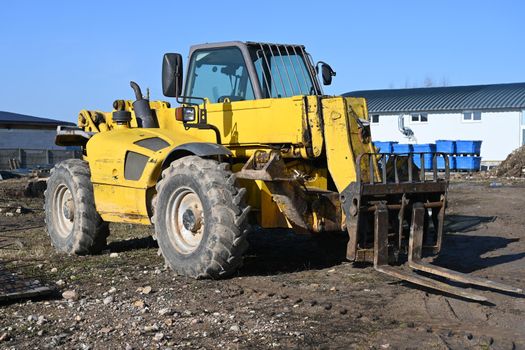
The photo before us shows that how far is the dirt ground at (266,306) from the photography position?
549 centimetres

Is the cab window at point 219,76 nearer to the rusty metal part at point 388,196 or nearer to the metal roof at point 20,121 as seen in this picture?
the rusty metal part at point 388,196

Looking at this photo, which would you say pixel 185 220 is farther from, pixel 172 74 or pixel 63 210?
pixel 63 210

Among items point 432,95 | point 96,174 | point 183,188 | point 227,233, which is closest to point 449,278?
point 227,233

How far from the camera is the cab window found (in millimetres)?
8820

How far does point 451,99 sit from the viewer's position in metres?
46.1

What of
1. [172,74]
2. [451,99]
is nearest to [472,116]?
[451,99]

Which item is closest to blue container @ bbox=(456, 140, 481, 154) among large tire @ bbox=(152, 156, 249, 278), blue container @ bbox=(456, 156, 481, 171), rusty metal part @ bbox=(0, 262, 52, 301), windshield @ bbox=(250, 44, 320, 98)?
blue container @ bbox=(456, 156, 481, 171)

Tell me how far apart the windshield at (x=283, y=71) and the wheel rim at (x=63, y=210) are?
3.48 metres

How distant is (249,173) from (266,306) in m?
1.78

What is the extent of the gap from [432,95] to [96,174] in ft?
137

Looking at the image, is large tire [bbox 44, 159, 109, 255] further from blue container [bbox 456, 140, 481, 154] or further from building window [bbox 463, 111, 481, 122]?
building window [bbox 463, 111, 481, 122]

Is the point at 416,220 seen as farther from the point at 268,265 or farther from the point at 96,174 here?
the point at 96,174

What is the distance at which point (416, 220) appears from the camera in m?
7.82

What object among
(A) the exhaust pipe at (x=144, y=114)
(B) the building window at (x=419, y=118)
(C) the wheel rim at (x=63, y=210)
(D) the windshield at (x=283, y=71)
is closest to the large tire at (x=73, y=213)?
(C) the wheel rim at (x=63, y=210)
